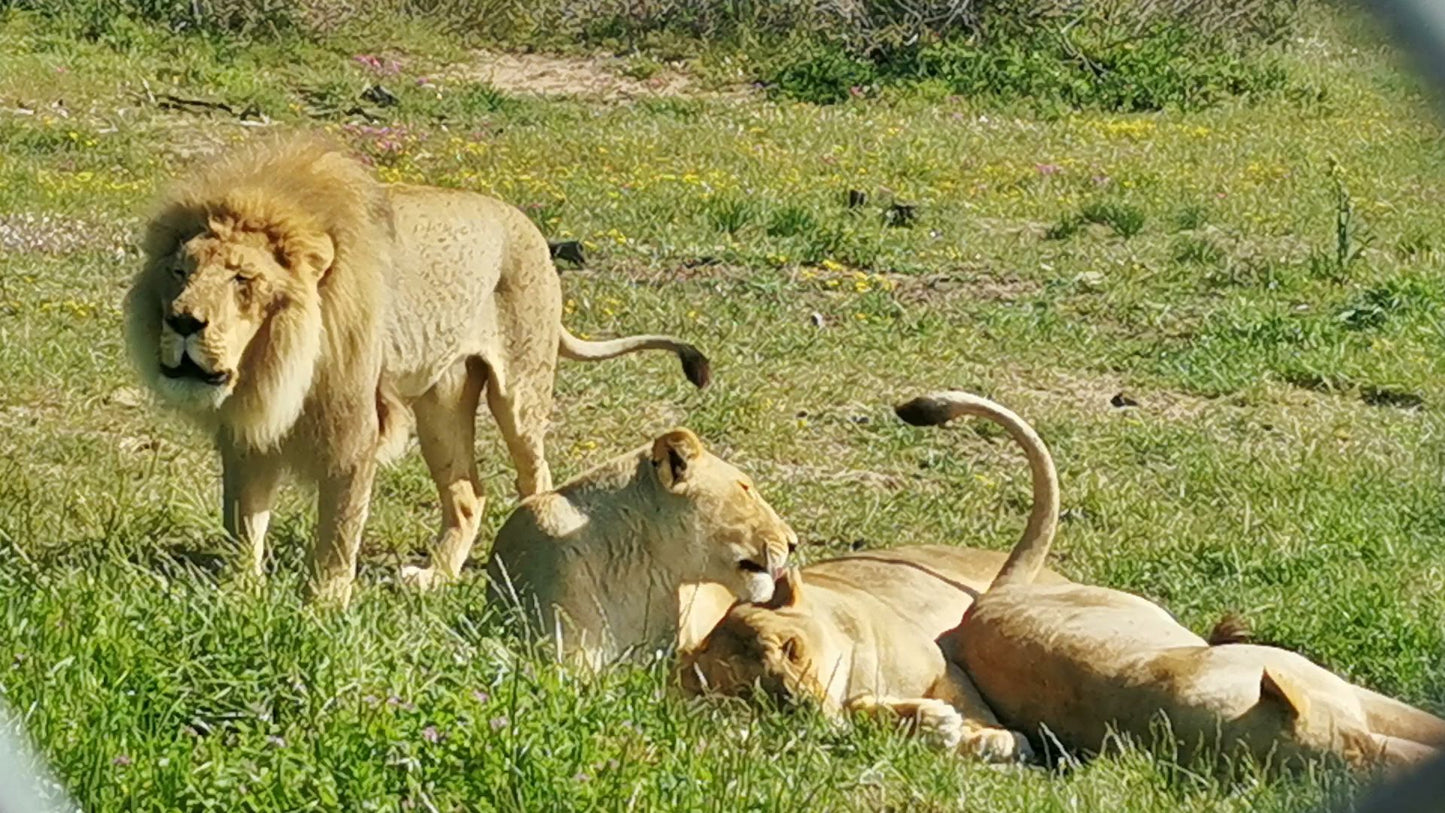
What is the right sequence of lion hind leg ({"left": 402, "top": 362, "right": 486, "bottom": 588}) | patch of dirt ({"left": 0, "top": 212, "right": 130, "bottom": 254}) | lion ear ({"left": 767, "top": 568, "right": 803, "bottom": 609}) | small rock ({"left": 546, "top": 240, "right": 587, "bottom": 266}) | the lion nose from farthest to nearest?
1. small rock ({"left": 546, "top": 240, "right": 587, "bottom": 266})
2. patch of dirt ({"left": 0, "top": 212, "right": 130, "bottom": 254})
3. lion hind leg ({"left": 402, "top": 362, "right": 486, "bottom": 588})
4. the lion nose
5. lion ear ({"left": 767, "top": 568, "right": 803, "bottom": 609})

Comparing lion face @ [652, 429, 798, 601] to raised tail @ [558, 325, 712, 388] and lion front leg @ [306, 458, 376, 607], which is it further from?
raised tail @ [558, 325, 712, 388]

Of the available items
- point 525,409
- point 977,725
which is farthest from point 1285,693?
point 525,409

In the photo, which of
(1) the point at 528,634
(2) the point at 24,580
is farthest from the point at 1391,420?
(2) the point at 24,580

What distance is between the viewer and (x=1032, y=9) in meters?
18.7

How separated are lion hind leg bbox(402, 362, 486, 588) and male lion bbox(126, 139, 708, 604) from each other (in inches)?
1.0

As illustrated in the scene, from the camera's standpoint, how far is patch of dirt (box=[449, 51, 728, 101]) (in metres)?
17.4

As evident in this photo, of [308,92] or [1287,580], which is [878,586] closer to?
[1287,580]

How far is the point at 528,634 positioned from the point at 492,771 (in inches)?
41.9

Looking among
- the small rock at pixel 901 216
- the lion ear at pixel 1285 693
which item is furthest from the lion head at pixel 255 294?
the small rock at pixel 901 216

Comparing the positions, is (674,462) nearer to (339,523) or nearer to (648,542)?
(648,542)

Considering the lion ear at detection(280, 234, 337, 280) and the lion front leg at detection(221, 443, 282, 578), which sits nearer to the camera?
the lion ear at detection(280, 234, 337, 280)

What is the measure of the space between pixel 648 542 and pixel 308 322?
37.3 inches

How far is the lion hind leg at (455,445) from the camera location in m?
6.23

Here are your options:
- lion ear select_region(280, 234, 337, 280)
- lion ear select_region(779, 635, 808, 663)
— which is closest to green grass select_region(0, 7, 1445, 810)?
lion ear select_region(779, 635, 808, 663)
